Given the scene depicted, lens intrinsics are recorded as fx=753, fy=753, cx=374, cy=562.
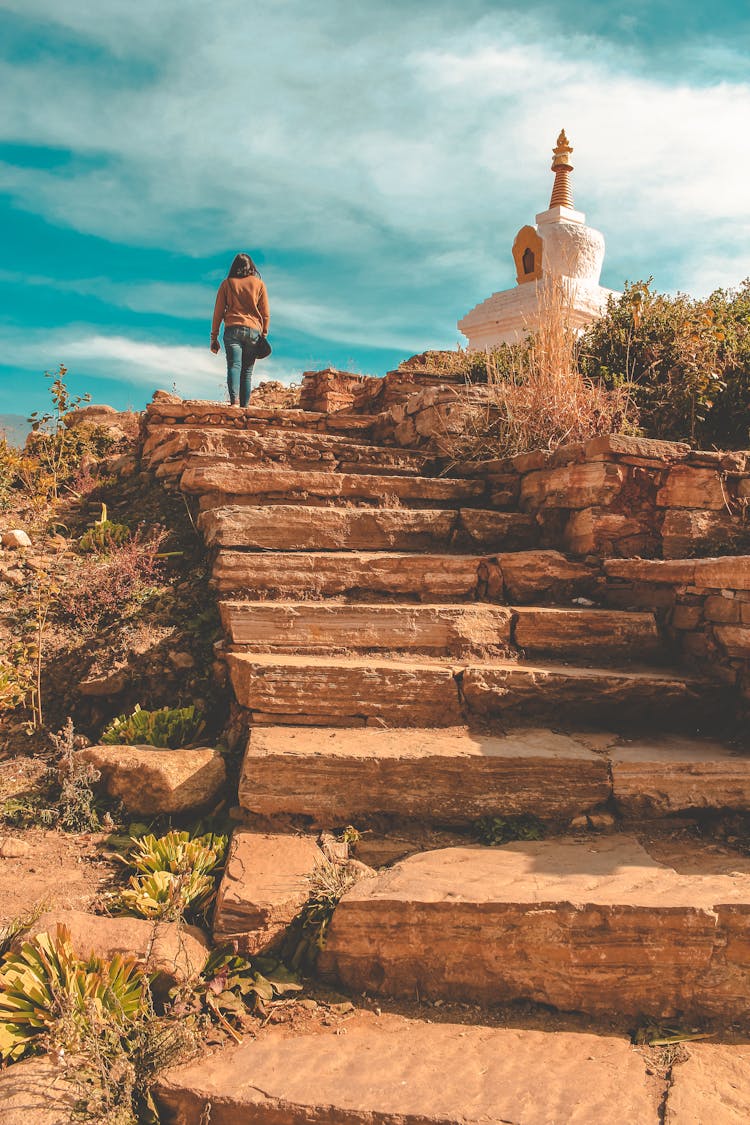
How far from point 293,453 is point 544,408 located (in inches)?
78.3

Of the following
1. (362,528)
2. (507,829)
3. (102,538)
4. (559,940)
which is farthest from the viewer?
(102,538)

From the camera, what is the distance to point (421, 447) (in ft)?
20.9

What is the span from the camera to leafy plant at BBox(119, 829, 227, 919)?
2990 millimetres

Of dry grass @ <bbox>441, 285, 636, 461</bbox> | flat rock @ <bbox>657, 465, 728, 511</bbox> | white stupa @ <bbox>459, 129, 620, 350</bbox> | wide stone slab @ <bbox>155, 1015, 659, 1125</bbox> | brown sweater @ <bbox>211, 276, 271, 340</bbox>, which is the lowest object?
wide stone slab @ <bbox>155, 1015, 659, 1125</bbox>

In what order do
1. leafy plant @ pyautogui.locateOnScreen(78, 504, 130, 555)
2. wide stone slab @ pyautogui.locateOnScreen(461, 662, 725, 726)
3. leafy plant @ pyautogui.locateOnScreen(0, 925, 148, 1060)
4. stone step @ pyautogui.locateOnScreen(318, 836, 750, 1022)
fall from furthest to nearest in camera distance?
leafy plant @ pyautogui.locateOnScreen(78, 504, 130, 555)
wide stone slab @ pyautogui.locateOnScreen(461, 662, 725, 726)
stone step @ pyautogui.locateOnScreen(318, 836, 750, 1022)
leafy plant @ pyautogui.locateOnScreen(0, 925, 148, 1060)

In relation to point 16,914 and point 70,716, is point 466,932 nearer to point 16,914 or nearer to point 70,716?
point 16,914

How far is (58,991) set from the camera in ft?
8.23

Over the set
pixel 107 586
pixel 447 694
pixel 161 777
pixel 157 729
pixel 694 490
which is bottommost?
pixel 161 777

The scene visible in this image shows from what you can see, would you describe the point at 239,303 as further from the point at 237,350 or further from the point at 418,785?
the point at 418,785

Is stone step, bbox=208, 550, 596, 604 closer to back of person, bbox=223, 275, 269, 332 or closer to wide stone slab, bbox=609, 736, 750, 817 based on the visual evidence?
wide stone slab, bbox=609, 736, 750, 817

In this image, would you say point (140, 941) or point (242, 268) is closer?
point (140, 941)

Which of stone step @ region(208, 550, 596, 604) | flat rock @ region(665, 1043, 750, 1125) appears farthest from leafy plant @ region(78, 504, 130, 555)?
flat rock @ region(665, 1043, 750, 1125)

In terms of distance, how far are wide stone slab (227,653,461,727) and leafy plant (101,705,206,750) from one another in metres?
0.36

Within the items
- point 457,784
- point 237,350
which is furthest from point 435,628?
point 237,350
